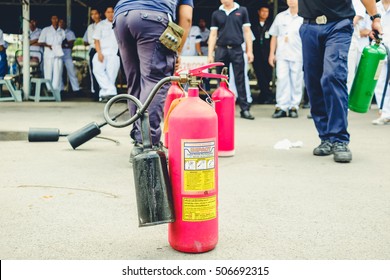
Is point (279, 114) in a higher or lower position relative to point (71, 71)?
higher

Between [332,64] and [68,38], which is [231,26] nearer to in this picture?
[332,64]

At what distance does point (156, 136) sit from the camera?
15.9 ft

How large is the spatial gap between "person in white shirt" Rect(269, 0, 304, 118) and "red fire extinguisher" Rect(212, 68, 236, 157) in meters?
3.80

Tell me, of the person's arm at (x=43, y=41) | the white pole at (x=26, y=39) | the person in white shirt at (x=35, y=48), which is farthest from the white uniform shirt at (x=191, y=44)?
the white pole at (x=26, y=39)

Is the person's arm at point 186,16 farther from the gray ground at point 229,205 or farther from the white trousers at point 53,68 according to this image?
the white trousers at point 53,68

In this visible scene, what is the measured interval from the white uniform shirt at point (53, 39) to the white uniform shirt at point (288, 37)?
19.8 feet

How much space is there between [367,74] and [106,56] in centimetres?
760

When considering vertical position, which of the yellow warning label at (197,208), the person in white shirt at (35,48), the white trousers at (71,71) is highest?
the yellow warning label at (197,208)

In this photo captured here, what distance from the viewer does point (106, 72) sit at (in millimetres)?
12492

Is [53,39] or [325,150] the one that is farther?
[53,39]

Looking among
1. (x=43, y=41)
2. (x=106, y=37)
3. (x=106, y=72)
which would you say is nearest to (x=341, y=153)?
(x=106, y=72)

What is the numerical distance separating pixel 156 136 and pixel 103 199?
3.54 feet

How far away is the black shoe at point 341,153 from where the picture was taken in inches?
207

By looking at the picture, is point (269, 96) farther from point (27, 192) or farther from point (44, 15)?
point (44, 15)
